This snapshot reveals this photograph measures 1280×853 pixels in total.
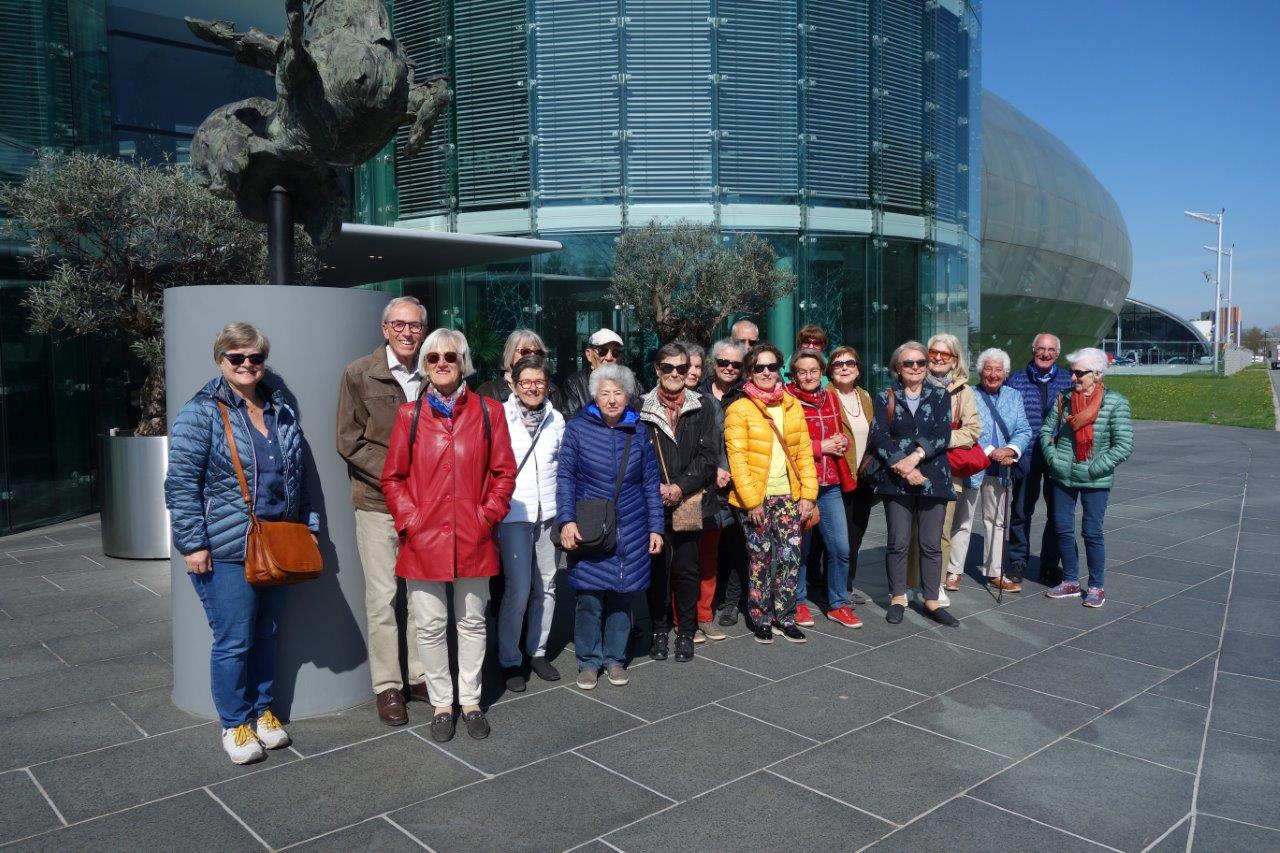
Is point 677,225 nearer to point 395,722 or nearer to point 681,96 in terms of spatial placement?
point 681,96

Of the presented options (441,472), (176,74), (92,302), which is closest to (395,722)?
(441,472)

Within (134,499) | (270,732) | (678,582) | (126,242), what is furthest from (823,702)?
(126,242)

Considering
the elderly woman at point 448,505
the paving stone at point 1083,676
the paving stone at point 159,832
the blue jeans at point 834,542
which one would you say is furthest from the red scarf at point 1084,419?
the paving stone at point 159,832

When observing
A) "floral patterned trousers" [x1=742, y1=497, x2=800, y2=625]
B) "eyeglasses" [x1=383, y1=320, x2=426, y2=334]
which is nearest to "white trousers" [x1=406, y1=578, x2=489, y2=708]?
"eyeglasses" [x1=383, y1=320, x2=426, y2=334]

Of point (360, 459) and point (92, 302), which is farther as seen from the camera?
point (92, 302)

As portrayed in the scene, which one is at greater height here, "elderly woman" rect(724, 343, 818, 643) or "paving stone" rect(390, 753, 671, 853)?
"elderly woman" rect(724, 343, 818, 643)

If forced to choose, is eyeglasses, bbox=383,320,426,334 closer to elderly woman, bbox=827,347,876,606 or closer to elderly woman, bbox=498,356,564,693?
elderly woman, bbox=498,356,564,693

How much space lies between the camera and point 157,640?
5.96 meters

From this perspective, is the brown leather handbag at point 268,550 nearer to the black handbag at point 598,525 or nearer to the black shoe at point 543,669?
the black handbag at point 598,525

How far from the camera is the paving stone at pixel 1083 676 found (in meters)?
4.90

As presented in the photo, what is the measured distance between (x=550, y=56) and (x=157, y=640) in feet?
37.4

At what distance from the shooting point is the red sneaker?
6.10m

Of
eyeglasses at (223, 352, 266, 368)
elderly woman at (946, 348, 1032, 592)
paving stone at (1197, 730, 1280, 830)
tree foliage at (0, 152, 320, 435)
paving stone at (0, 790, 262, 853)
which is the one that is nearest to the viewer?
paving stone at (0, 790, 262, 853)

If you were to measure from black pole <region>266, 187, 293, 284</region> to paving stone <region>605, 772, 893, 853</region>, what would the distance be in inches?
128
